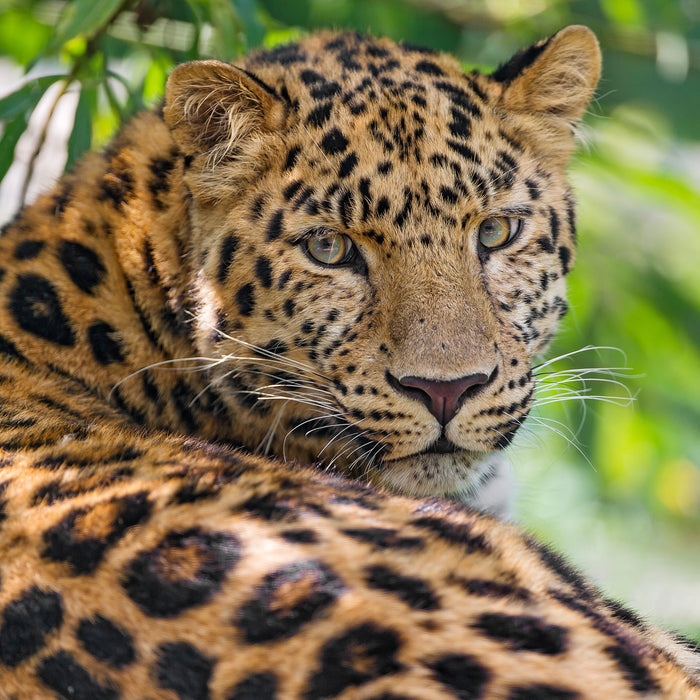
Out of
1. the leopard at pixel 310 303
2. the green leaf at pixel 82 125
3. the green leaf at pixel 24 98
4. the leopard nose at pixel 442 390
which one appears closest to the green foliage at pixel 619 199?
the green leaf at pixel 82 125

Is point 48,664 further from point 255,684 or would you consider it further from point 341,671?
point 341,671

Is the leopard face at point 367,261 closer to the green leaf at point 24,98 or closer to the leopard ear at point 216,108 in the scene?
the leopard ear at point 216,108

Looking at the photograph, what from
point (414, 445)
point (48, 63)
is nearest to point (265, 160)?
point (414, 445)

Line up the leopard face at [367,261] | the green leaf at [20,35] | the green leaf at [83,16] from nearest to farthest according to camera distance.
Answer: the leopard face at [367,261] → the green leaf at [83,16] → the green leaf at [20,35]

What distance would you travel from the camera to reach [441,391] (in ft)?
12.6

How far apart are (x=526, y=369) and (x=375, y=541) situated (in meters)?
1.69

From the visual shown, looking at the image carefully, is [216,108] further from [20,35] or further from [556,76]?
[20,35]

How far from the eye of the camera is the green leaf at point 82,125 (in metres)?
5.42

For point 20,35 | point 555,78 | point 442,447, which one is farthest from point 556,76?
point 20,35

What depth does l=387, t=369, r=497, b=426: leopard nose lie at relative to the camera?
382 cm

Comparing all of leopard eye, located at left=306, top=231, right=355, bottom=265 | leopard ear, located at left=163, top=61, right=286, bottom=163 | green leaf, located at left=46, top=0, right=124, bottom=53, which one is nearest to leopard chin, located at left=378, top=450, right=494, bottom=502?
leopard eye, located at left=306, top=231, right=355, bottom=265

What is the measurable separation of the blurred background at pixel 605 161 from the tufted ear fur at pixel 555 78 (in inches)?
66.1

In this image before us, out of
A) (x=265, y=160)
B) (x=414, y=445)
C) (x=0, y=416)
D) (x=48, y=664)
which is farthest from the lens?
(x=265, y=160)

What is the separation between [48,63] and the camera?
6680 millimetres
